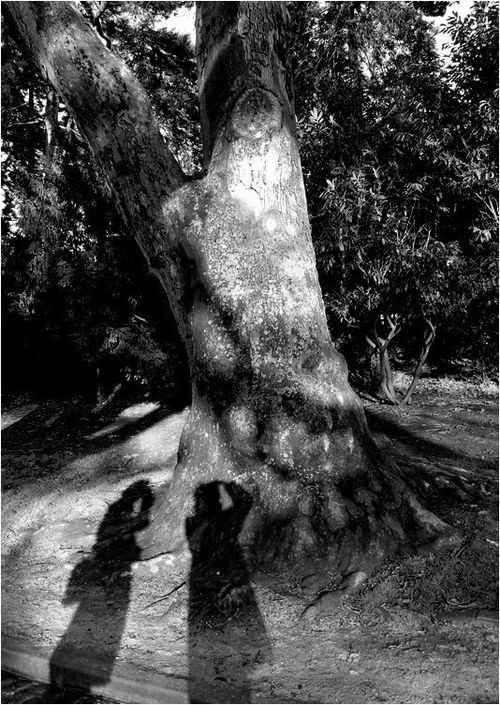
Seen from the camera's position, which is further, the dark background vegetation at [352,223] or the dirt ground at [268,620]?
the dark background vegetation at [352,223]

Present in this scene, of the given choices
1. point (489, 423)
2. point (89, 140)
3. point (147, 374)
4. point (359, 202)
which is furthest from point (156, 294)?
point (489, 423)

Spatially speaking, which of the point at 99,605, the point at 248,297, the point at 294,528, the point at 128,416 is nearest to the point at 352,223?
the point at 248,297

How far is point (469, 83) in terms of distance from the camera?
290 inches

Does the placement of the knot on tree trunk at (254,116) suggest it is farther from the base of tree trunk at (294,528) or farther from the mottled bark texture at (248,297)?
the base of tree trunk at (294,528)

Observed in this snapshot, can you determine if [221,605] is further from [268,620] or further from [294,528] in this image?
[294,528]

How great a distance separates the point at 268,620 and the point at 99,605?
1.04 meters

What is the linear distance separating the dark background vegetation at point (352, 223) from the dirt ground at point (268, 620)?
2.85 meters

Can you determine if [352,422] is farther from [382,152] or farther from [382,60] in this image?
[382,60]

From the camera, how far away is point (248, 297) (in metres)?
4.07

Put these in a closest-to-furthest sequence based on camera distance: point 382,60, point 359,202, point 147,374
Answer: point 359,202 < point 147,374 < point 382,60

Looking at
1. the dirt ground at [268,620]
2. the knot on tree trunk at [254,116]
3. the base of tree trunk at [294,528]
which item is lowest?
the dirt ground at [268,620]

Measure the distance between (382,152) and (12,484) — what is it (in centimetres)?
574

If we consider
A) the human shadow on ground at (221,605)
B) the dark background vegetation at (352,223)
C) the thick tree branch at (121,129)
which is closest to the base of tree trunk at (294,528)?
the human shadow on ground at (221,605)

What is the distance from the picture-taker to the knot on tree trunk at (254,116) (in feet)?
13.6
